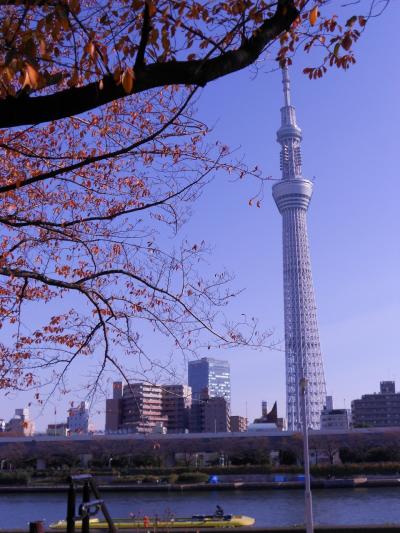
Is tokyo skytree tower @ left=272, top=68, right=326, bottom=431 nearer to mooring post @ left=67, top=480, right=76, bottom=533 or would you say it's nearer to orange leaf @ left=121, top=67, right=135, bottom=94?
mooring post @ left=67, top=480, right=76, bottom=533

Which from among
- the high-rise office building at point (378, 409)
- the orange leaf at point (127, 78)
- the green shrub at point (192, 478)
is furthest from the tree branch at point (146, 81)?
the high-rise office building at point (378, 409)

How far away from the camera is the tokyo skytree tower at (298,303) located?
10181 centimetres

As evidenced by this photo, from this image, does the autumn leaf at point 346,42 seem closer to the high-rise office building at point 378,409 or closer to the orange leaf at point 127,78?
the orange leaf at point 127,78

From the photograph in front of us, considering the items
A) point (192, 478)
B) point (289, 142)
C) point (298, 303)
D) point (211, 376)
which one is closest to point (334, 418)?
point (298, 303)

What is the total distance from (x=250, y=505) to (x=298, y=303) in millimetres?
72588

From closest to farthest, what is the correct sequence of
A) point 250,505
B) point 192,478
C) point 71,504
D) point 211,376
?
point 71,504
point 250,505
point 192,478
point 211,376

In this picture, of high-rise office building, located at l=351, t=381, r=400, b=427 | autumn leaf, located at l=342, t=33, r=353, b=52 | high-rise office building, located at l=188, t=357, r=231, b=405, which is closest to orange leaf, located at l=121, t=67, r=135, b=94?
autumn leaf, located at l=342, t=33, r=353, b=52

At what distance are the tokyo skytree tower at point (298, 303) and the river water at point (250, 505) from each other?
60.8 m

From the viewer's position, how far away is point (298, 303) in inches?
4080

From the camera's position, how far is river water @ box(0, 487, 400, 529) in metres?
25.9

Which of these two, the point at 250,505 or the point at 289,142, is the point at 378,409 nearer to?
the point at 289,142

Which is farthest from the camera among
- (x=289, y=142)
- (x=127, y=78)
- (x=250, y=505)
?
(x=289, y=142)

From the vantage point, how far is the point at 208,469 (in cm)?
4928

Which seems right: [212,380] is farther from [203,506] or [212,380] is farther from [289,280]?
[203,506]
